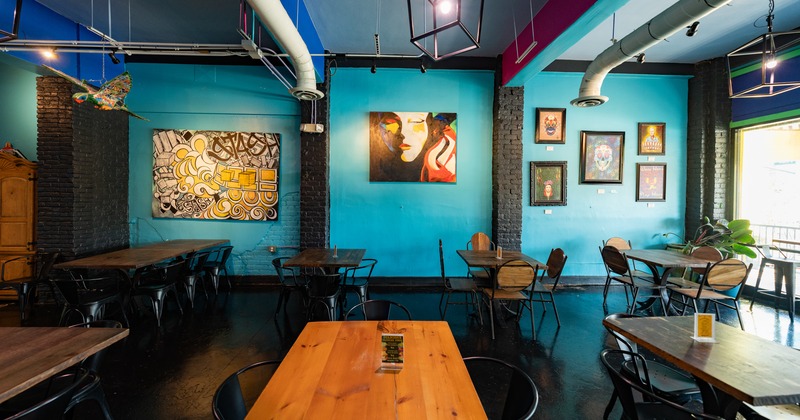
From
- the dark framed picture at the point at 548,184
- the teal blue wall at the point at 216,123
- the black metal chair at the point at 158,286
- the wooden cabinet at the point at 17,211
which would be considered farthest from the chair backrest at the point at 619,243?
the wooden cabinet at the point at 17,211

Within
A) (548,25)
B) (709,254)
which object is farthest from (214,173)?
(709,254)

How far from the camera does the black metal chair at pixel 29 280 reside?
3754mm

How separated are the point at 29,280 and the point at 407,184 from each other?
5.32 meters

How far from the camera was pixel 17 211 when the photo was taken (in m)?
4.44

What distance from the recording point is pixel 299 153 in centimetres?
536

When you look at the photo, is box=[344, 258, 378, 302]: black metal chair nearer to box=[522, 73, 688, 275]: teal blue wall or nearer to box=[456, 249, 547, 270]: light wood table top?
box=[456, 249, 547, 270]: light wood table top

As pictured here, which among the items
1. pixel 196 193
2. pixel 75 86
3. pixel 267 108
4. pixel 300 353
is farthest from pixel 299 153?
pixel 300 353

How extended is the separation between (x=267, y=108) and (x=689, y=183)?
7766 mm

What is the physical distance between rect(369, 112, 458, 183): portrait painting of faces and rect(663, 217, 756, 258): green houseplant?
4.28 meters

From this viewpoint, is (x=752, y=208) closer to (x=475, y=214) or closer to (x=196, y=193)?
(x=475, y=214)

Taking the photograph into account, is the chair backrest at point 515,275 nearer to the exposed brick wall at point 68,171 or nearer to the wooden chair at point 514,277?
the wooden chair at point 514,277

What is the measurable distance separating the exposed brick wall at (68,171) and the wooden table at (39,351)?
12.0ft

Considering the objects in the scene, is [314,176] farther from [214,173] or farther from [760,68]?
[760,68]

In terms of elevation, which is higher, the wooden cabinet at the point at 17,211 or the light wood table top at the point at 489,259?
the wooden cabinet at the point at 17,211
